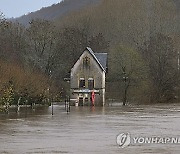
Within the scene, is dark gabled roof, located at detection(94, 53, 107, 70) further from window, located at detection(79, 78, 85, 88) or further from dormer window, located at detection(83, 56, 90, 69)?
window, located at detection(79, 78, 85, 88)

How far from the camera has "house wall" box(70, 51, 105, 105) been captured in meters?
79.4

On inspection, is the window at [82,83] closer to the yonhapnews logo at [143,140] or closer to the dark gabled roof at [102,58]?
the dark gabled roof at [102,58]

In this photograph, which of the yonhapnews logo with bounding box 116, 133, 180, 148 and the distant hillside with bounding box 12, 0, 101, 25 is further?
the distant hillside with bounding box 12, 0, 101, 25

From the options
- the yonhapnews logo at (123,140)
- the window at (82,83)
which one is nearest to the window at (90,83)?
the window at (82,83)

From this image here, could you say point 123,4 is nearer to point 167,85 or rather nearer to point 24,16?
point 24,16

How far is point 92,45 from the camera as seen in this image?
329 ft

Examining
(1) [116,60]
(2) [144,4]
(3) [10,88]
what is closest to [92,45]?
(1) [116,60]

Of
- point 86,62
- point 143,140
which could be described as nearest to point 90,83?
point 86,62

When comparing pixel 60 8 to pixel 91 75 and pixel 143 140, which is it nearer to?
pixel 91 75

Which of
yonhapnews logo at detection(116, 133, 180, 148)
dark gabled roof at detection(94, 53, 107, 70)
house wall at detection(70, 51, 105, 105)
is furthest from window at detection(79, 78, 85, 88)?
yonhapnews logo at detection(116, 133, 180, 148)

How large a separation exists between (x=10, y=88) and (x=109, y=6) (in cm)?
9383

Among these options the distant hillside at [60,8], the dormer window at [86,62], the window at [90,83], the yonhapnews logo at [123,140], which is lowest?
the yonhapnews logo at [123,140]

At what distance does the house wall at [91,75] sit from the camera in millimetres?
79375

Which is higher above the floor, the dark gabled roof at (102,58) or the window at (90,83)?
the dark gabled roof at (102,58)
